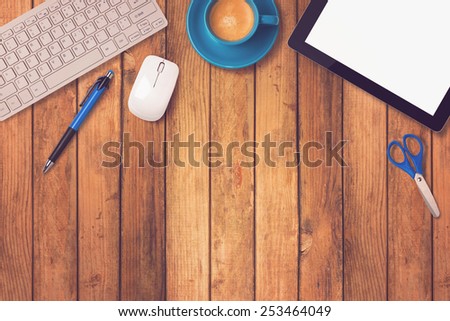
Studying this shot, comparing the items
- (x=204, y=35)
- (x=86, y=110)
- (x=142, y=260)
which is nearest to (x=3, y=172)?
(x=86, y=110)

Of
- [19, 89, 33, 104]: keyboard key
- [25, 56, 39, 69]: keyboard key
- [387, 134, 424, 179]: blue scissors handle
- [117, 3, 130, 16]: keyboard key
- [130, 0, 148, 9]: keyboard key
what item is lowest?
[387, 134, 424, 179]: blue scissors handle

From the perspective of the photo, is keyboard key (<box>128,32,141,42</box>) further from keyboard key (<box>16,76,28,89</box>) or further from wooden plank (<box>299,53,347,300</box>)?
wooden plank (<box>299,53,347,300</box>)

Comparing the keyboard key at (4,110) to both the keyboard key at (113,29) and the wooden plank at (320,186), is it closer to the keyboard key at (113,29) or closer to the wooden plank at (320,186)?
the keyboard key at (113,29)

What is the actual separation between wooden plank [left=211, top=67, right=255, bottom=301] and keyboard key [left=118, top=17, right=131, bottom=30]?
18 centimetres

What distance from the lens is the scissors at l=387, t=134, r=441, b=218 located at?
98 centimetres

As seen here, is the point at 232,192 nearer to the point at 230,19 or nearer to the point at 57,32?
the point at 230,19

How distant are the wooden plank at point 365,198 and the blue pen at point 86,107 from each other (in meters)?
0.47

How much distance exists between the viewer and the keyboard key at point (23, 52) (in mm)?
973

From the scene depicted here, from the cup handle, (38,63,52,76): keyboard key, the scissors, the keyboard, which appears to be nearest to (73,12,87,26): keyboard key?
the keyboard

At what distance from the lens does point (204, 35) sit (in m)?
0.96

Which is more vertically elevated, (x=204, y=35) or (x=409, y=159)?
(x=204, y=35)

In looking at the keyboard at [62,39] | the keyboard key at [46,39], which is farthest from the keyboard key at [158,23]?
the keyboard key at [46,39]
